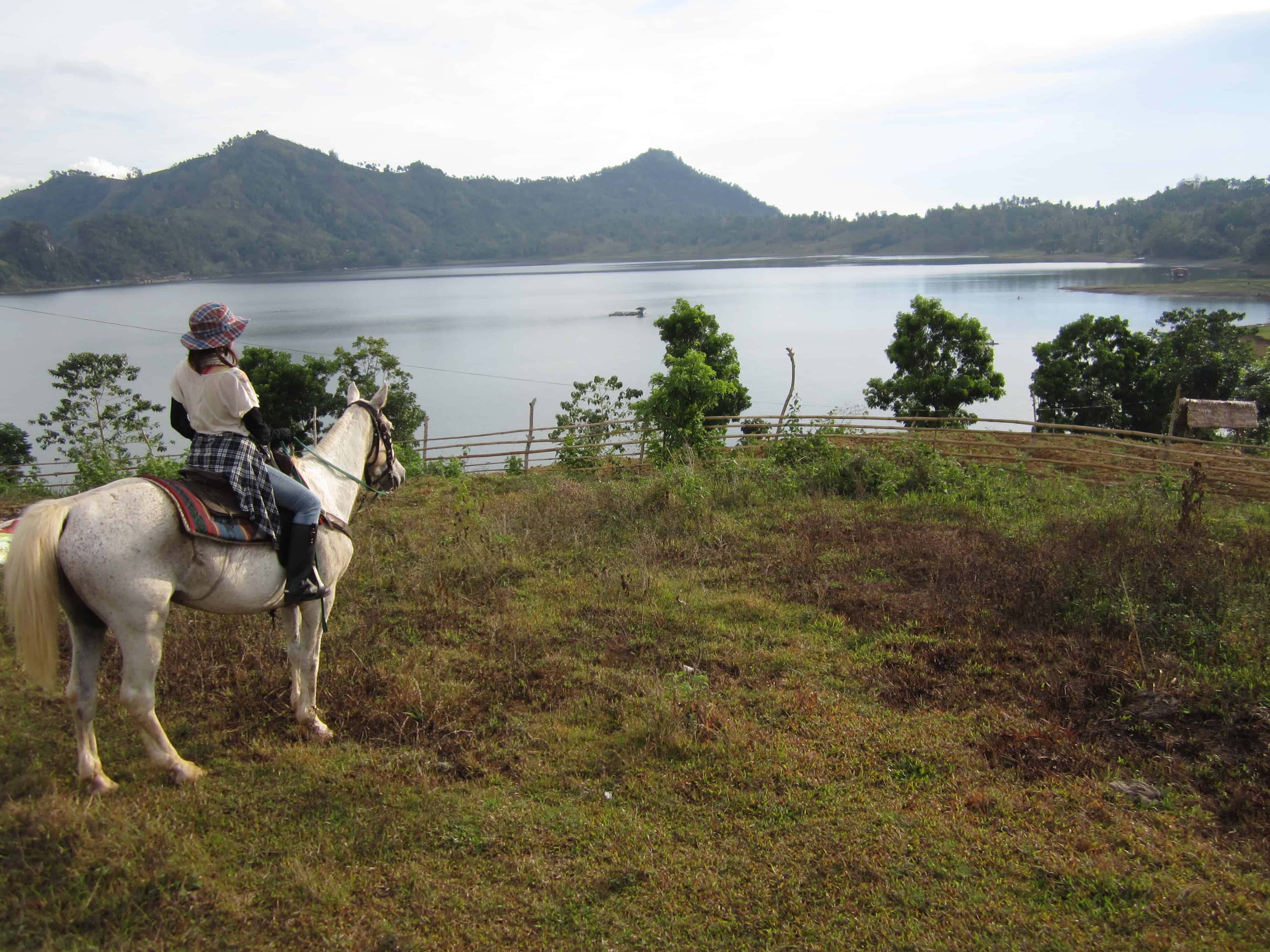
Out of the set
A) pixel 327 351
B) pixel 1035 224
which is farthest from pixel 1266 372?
pixel 1035 224

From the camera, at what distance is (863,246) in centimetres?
15825

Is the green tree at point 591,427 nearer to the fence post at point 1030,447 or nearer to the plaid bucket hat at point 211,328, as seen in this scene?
the fence post at point 1030,447

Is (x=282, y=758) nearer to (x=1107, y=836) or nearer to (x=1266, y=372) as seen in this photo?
(x=1107, y=836)

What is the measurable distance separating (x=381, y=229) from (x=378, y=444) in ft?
616

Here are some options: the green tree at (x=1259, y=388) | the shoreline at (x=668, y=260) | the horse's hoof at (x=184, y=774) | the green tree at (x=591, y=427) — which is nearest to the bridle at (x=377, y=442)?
the horse's hoof at (x=184, y=774)

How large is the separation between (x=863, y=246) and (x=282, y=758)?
557 ft


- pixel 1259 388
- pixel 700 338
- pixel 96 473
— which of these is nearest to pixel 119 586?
pixel 96 473

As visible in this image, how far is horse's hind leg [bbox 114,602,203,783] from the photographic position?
3490 mm

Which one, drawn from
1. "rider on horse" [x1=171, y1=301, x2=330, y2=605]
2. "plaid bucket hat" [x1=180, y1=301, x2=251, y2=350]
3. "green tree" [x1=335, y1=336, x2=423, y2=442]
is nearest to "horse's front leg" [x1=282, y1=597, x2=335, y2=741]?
"rider on horse" [x1=171, y1=301, x2=330, y2=605]

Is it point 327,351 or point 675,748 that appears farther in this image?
point 327,351

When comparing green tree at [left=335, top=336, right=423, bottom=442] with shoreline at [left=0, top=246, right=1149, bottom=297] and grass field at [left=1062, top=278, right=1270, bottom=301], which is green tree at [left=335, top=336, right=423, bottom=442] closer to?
grass field at [left=1062, top=278, right=1270, bottom=301]

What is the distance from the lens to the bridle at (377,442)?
5.00 meters

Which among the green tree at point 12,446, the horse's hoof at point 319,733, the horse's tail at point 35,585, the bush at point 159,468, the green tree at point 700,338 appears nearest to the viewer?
the horse's tail at point 35,585

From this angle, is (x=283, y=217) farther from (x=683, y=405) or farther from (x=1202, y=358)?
(x=683, y=405)
